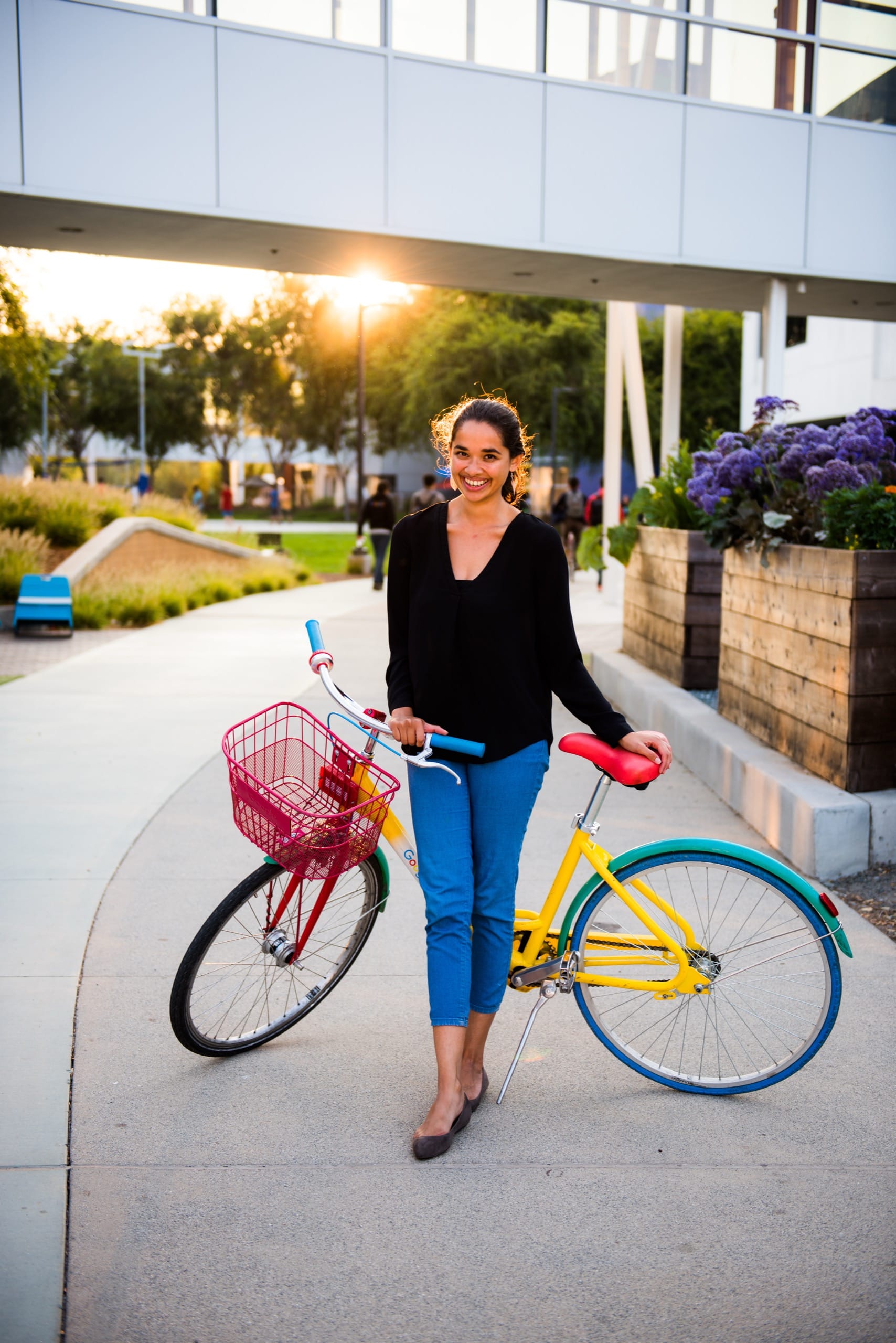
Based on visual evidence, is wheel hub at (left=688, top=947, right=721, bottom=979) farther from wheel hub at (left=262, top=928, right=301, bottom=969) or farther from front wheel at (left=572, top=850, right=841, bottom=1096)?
wheel hub at (left=262, top=928, right=301, bottom=969)

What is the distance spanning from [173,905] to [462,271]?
10.5 metres

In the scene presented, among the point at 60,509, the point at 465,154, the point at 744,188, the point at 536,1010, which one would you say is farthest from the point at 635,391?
the point at 536,1010

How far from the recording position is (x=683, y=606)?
8180mm

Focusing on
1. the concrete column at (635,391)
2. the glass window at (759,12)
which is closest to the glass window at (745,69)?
the glass window at (759,12)

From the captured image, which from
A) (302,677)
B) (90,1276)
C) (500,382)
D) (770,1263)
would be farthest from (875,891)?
(500,382)

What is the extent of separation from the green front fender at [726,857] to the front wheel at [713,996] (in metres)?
0.02

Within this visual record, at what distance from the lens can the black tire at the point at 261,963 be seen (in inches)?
133

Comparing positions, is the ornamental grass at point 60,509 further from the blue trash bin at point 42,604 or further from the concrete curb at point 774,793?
the concrete curb at point 774,793

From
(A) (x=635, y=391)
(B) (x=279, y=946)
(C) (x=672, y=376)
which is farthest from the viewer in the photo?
(C) (x=672, y=376)

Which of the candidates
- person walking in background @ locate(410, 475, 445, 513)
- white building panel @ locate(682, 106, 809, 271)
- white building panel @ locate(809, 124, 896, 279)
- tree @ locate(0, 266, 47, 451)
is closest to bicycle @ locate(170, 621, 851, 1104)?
white building panel @ locate(682, 106, 809, 271)

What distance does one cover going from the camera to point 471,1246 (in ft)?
8.85

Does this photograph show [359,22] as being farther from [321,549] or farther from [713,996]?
[321,549]

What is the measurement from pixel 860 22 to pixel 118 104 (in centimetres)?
815

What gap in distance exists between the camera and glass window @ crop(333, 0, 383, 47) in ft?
37.3
